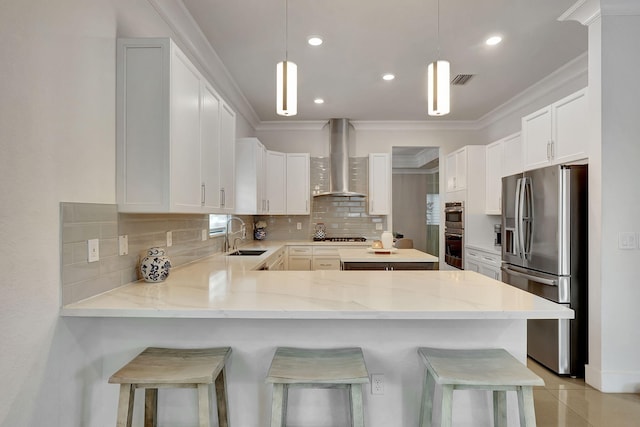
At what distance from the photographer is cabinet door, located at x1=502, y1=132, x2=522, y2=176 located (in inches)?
163

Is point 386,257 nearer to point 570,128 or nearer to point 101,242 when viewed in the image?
point 570,128

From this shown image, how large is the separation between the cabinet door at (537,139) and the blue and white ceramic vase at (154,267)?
134 inches

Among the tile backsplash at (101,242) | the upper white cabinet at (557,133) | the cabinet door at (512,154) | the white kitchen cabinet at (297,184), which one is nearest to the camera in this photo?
the tile backsplash at (101,242)

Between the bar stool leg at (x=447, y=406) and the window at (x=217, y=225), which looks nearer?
the bar stool leg at (x=447, y=406)

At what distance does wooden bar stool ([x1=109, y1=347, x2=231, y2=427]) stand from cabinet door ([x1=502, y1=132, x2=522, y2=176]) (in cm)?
395

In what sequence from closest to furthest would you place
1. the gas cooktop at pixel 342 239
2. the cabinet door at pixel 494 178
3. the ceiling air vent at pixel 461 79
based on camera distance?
the ceiling air vent at pixel 461 79 < the cabinet door at pixel 494 178 < the gas cooktop at pixel 342 239

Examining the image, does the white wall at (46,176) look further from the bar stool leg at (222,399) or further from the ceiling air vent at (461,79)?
the ceiling air vent at (461,79)

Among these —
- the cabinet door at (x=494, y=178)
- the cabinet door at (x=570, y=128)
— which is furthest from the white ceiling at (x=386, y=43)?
the cabinet door at (x=494, y=178)

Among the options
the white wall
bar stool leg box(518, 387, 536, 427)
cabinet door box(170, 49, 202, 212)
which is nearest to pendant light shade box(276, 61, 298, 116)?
cabinet door box(170, 49, 202, 212)

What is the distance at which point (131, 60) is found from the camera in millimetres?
1918

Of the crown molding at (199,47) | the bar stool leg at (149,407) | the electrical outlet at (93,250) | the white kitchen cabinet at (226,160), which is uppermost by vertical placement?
the crown molding at (199,47)

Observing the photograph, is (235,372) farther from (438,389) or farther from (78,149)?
(78,149)

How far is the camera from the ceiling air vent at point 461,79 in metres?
3.89

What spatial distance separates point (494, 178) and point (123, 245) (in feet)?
14.5
